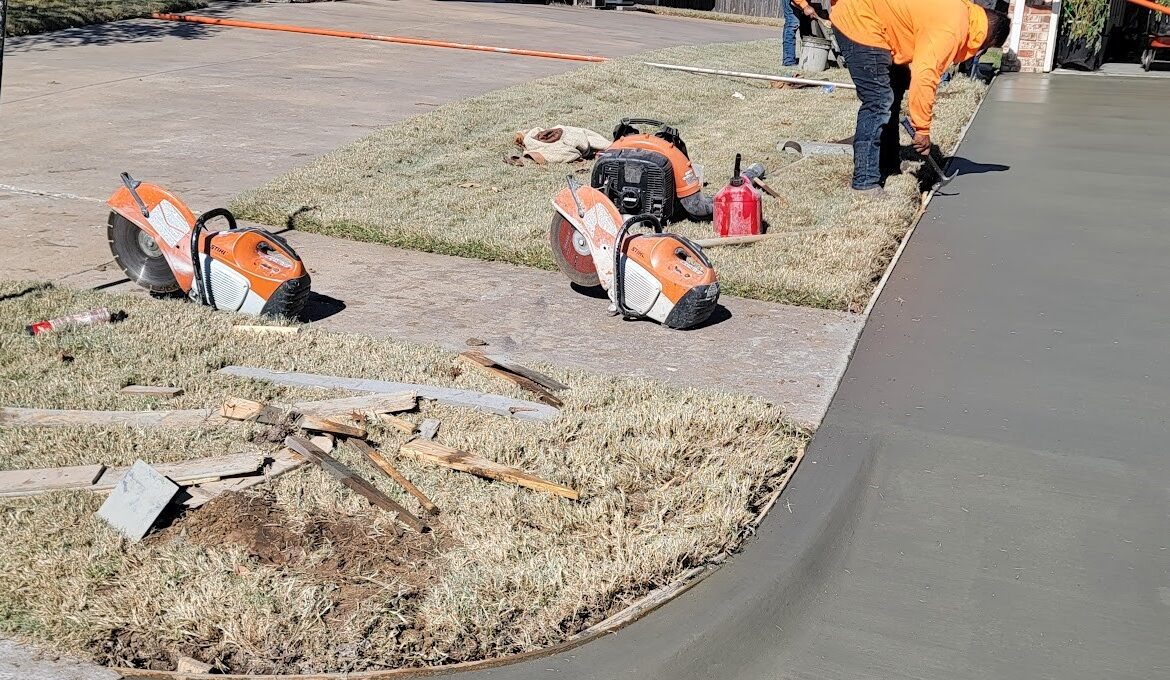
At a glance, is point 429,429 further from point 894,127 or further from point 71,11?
point 71,11

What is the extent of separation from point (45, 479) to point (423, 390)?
1.81m

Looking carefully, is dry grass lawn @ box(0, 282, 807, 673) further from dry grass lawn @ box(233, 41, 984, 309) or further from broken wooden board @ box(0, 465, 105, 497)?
dry grass lawn @ box(233, 41, 984, 309)

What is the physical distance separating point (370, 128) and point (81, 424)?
777cm

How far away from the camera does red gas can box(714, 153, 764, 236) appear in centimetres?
868

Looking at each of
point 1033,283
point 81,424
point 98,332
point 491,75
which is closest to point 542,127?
point 491,75

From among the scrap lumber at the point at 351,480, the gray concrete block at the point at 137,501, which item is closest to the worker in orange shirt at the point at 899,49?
the scrap lumber at the point at 351,480

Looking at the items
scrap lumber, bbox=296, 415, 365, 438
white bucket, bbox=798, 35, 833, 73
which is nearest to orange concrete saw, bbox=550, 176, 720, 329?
scrap lumber, bbox=296, 415, 365, 438

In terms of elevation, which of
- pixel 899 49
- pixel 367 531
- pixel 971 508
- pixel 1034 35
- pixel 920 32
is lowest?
pixel 971 508

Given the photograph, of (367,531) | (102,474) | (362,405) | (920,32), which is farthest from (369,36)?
(367,531)

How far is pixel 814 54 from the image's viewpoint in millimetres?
18703

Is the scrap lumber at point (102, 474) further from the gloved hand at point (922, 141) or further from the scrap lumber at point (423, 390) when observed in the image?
the gloved hand at point (922, 141)

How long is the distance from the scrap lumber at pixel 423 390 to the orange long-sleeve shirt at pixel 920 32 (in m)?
5.26

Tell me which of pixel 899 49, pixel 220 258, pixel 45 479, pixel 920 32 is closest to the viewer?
pixel 45 479

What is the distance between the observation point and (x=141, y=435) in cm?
520
